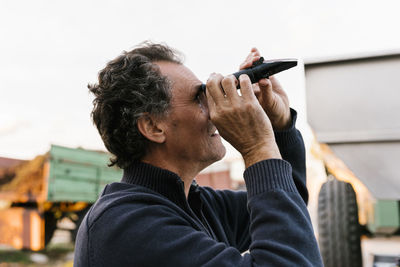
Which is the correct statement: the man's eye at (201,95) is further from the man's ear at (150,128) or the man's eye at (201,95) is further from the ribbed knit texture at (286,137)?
the ribbed knit texture at (286,137)

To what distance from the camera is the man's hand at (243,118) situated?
109 cm

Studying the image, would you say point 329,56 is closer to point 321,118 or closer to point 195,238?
point 321,118

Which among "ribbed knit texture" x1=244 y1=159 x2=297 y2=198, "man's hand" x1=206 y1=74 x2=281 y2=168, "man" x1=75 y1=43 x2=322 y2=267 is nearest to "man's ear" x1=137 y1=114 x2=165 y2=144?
"man" x1=75 y1=43 x2=322 y2=267

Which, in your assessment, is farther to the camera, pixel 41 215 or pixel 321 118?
pixel 41 215

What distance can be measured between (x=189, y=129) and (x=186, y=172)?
0.15 m

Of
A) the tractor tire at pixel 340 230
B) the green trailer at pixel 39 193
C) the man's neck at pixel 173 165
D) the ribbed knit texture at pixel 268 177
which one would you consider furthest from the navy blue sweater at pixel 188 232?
the green trailer at pixel 39 193

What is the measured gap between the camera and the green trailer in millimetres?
6785

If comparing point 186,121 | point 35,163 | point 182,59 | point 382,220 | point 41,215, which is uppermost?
point 182,59

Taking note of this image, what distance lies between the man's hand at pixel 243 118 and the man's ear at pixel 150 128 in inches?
9.9

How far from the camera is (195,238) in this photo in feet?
3.32

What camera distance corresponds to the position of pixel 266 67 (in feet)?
4.09

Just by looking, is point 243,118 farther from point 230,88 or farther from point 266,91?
point 266,91

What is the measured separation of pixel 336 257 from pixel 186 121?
8.02ft

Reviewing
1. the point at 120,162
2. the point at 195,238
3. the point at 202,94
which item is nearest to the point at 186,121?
the point at 202,94
